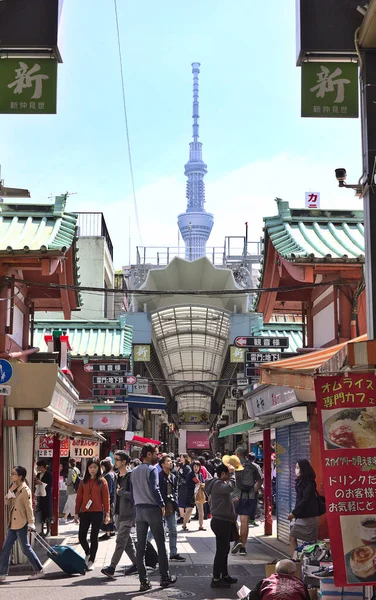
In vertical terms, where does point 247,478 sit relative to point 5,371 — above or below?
below

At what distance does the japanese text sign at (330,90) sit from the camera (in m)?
9.40

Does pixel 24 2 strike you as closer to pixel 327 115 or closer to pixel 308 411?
pixel 327 115

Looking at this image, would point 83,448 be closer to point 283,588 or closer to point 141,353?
point 141,353

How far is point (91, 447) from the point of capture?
25.0m

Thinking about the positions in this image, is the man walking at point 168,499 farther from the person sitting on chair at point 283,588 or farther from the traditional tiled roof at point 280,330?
the traditional tiled roof at point 280,330

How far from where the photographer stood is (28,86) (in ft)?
32.7

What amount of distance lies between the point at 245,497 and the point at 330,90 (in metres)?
9.22

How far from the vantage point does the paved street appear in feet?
36.1

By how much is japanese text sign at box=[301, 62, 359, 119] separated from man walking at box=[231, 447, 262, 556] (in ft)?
26.4

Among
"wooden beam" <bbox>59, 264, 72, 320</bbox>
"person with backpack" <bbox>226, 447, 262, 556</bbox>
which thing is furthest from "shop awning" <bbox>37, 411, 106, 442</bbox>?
"person with backpack" <bbox>226, 447, 262, 556</bbox>

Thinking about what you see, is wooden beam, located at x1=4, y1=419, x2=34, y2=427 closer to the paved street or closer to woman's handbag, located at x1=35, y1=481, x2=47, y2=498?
the paved street

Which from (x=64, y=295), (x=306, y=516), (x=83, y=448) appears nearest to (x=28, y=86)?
(x=306, y=516)

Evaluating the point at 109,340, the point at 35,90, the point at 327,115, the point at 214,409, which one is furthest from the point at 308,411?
the point at 214,409

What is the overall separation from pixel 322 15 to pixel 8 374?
7245mm
